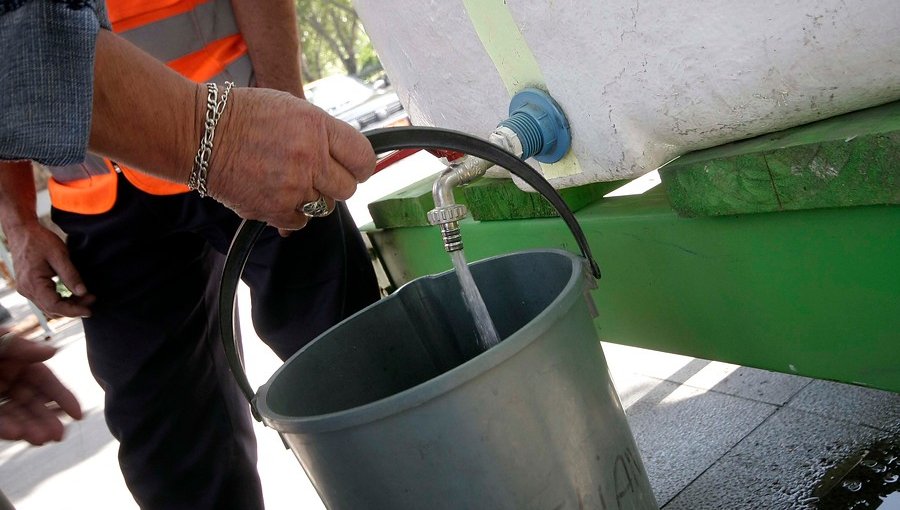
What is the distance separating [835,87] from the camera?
1004 millimetres

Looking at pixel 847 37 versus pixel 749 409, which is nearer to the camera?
pixel 847 37

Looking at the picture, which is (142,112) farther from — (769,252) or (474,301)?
(769,252)

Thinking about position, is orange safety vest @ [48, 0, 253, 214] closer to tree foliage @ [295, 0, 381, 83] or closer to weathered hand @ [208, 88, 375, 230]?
weathered hand @ [208, 88, 375, 230]

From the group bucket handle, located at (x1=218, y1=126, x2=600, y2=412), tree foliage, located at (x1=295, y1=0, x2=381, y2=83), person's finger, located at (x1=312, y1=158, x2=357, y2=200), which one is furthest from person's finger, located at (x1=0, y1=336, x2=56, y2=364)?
tree foliage, located at (x1=295, y1=0, x2=381, y2=83)

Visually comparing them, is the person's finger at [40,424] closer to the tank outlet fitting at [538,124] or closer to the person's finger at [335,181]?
the person's finger at [335,181]

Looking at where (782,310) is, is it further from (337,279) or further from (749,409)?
(337,279)

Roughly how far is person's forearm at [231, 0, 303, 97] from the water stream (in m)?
0.70

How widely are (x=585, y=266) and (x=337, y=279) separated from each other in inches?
30.3

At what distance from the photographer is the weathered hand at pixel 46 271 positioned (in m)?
1.61

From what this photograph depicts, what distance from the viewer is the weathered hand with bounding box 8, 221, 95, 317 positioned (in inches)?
63.3

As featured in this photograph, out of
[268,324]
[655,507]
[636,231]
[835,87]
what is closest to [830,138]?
[835,87]

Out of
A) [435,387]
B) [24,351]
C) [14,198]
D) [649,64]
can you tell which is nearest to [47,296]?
[14,198]

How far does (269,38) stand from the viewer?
1590mm

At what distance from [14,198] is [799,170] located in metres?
1.59
